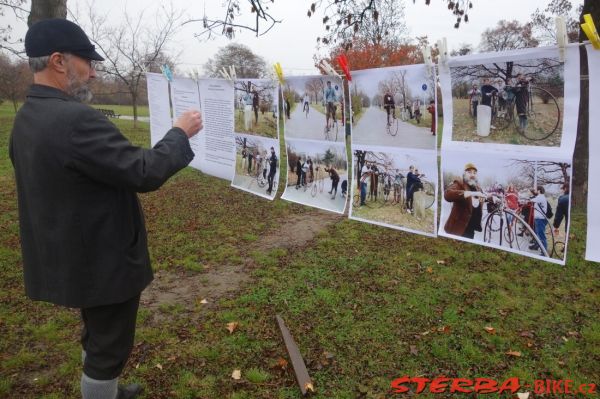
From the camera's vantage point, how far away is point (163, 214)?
7.11m

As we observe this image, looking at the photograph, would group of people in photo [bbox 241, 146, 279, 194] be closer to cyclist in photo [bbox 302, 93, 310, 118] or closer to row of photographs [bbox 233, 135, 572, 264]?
row of photographs [bbox 233, 135, 572, 264]

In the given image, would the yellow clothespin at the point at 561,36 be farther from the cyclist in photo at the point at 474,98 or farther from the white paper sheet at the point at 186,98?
the white paper sheet at the point at 186,98

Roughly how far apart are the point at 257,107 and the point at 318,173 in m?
1.45

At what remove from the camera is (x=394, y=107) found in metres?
3.21

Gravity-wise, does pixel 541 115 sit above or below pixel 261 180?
above

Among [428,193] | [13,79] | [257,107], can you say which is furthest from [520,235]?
[13,79]

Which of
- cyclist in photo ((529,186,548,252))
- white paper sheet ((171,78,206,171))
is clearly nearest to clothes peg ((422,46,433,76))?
cyclist in photo ((529,186,548,252))

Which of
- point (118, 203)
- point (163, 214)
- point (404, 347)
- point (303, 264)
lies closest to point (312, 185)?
point (303, 264)

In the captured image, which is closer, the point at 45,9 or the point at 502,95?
the point at 502,95

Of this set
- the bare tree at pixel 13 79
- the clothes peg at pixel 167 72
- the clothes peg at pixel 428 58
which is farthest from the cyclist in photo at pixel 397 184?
the bare tree at pixel 13 79

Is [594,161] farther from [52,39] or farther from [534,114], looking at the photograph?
[52,39]

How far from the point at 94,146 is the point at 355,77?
235 centimetres

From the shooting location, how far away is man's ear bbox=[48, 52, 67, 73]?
1.84 meters

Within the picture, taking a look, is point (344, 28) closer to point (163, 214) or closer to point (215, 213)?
point (215, 213)
